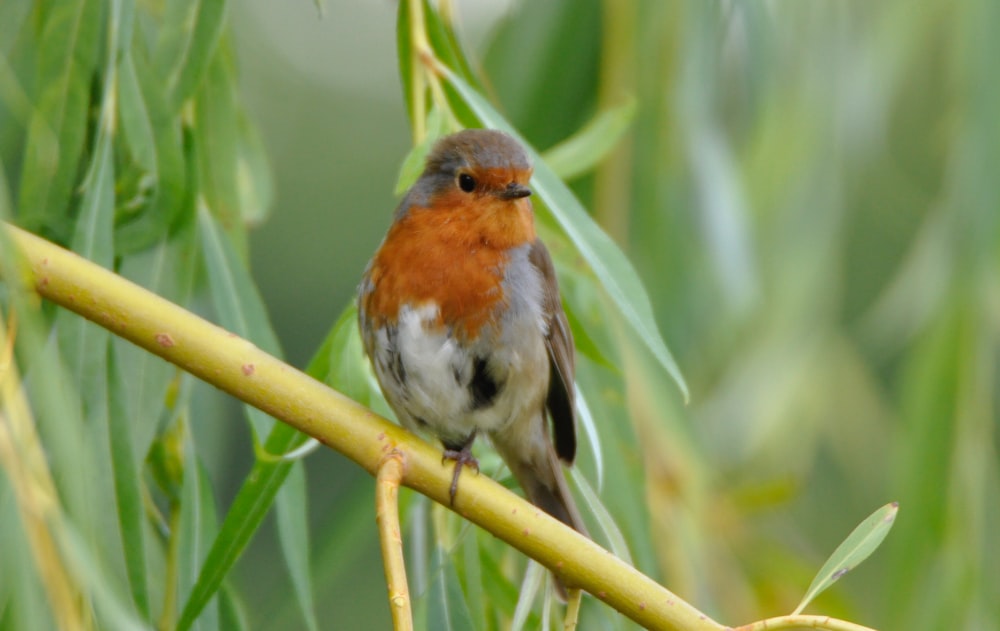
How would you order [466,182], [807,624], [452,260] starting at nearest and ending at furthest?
[807,624]
[452,260]
[466,182]

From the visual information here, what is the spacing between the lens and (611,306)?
2.80m

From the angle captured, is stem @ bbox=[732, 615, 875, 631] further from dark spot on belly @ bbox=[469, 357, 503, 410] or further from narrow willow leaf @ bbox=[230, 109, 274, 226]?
narrow willow leaf @ bbox=[230, 109, 274, 226]

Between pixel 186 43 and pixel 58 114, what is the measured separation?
244mm

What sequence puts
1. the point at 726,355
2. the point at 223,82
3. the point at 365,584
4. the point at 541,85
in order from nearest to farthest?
the point at 223,82, the point at 541,85, the point at 726,355, the point at 365,584

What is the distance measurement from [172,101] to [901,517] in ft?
5.72

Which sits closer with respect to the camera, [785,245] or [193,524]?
[193,524]

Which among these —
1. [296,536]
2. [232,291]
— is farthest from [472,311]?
[296,536]

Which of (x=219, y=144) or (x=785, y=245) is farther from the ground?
(x=219, y=144)

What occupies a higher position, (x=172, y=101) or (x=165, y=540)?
(x=172, y=101)

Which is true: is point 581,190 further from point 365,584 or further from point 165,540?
point 365,584

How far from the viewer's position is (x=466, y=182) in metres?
2.71

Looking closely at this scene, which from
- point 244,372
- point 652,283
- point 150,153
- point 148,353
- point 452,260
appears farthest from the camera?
point 652,283

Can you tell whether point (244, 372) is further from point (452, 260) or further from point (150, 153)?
point (452, 260)

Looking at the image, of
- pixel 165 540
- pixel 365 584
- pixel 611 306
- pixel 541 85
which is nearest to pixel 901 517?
pixel 611 306
